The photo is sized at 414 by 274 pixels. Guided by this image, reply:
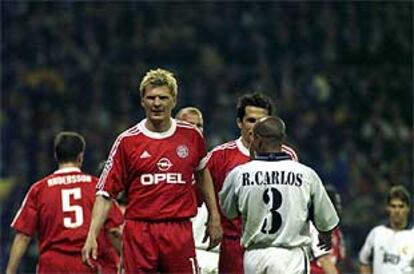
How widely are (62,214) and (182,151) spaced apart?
159cm

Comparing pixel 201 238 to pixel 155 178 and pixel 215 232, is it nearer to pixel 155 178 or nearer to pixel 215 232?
pixel 215 232

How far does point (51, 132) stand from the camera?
70.4 ft

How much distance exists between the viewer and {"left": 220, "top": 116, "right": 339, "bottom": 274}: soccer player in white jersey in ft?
31.3

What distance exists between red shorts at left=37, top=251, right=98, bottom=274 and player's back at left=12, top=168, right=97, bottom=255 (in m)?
0.04

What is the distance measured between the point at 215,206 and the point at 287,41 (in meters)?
13.4

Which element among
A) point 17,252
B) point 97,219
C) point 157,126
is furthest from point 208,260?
point 157,126

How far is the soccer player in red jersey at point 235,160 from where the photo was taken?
10.6 metres

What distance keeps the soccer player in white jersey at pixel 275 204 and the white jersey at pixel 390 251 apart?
3197 mm

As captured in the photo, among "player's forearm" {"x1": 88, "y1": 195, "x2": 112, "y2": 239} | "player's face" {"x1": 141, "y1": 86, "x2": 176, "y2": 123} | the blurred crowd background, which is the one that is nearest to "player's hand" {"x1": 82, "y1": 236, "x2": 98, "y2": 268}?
"player's forearm" {"x1": 88, "y1": 195, "x2": 112, "y2": 239}

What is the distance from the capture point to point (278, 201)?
9.55 metres

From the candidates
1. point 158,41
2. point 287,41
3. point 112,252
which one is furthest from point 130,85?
point 112,252

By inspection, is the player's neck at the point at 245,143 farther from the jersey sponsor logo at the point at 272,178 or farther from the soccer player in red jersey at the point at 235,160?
the jersey sponsor logo at the point at 272,178

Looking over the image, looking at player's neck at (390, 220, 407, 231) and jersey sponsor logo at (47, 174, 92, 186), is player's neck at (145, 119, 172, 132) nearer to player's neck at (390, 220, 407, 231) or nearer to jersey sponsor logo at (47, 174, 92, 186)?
jersey sponsor logo at (47, 174, 92, 186)

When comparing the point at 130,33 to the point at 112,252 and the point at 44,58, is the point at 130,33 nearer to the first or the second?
the point at 44,58
